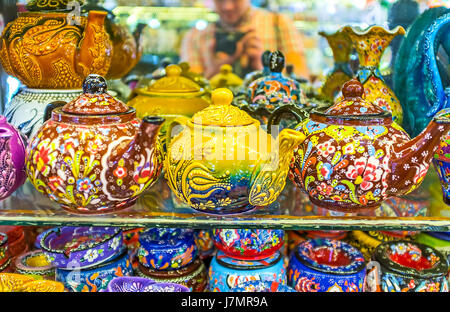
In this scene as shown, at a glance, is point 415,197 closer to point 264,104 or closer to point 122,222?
point 264,104

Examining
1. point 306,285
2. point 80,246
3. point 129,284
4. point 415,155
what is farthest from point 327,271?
point 80,246

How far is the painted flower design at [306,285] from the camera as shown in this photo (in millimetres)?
1236

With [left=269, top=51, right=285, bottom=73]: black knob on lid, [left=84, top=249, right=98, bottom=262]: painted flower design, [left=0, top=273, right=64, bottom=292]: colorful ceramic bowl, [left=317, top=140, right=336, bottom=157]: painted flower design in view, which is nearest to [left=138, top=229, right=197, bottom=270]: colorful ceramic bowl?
[left=84, top=249, right=98, bottom=262]: painted flower design

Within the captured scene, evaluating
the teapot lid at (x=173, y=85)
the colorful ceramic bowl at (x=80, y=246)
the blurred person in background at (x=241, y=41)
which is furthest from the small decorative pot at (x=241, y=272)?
the blurred person in background at (x=241, y=41)

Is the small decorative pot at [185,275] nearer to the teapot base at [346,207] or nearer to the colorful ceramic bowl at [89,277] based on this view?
the colorful ceramic bowl at [89,277]

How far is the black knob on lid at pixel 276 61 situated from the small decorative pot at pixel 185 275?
1.99ft

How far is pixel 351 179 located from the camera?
3.32 ft

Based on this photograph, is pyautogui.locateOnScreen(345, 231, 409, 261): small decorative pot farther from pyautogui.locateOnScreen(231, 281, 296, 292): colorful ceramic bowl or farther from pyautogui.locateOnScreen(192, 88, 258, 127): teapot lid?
pyautogui.locateOnScreen(192, 88, 258, 127): teapot lid

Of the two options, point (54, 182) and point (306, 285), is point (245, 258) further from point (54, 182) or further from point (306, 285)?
point (54, 182)

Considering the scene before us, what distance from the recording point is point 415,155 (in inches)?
39.6

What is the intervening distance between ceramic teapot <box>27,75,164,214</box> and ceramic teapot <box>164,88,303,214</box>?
0.08 m

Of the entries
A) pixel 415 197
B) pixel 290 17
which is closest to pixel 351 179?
pixel 415 197
